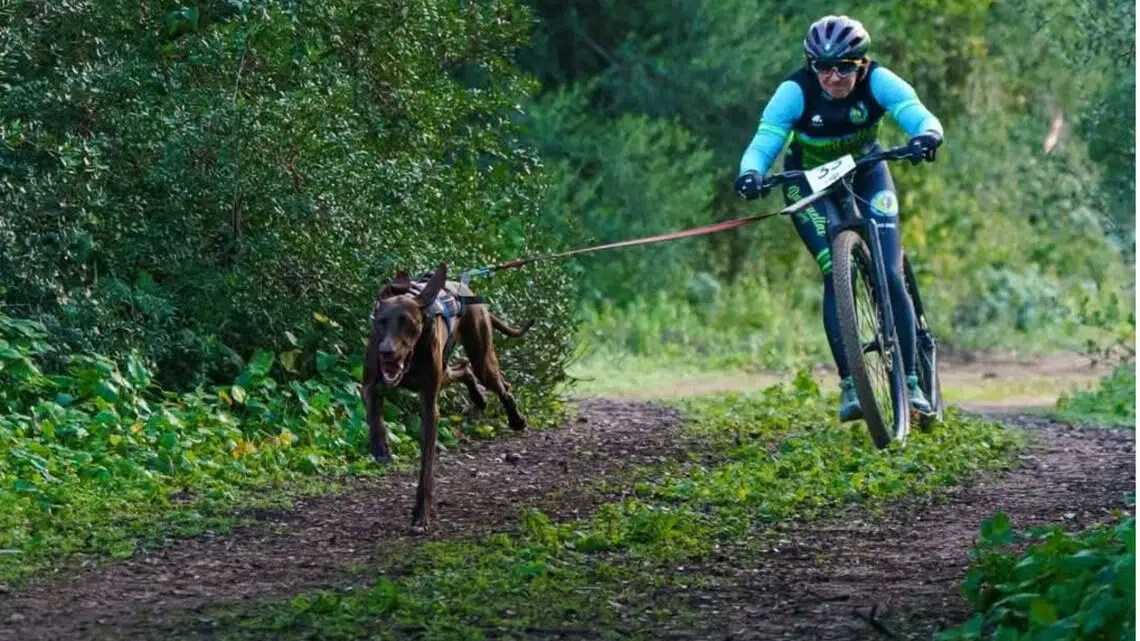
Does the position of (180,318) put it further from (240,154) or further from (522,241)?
(522,241)

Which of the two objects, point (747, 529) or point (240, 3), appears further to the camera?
point (240, 3)

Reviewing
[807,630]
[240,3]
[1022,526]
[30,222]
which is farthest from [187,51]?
[807,630]

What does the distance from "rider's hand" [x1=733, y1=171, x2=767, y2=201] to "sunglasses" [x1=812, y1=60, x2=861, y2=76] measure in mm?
584

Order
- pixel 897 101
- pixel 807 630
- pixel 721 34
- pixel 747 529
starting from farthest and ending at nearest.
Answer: pixel 721 34 < pixel 897 101 < pixel 747 529 < pixel 807 630

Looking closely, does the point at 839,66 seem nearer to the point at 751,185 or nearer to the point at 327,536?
the point at 751,185

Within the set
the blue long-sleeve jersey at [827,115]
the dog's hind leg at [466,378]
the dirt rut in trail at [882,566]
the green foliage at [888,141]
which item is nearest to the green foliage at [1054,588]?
the dirt rut in trail at [882,566]

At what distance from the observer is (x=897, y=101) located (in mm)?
9695

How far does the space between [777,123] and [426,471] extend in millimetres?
2881

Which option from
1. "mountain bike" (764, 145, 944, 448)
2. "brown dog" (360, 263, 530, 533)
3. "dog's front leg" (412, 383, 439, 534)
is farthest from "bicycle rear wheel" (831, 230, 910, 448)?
"dog's front leg" (412, 383, 439, 534)

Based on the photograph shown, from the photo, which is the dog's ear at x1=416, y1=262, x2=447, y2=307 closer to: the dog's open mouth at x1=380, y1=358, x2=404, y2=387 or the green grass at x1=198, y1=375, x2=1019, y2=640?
the dog's open mouth at x1=380, y1=358, x2=404, y2=387

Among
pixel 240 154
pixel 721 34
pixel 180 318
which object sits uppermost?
pixel 721 34

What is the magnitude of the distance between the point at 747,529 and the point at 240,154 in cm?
356

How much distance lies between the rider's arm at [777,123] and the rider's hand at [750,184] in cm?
13

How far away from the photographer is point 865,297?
9938mm
